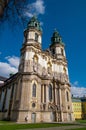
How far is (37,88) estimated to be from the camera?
3884 centimetres

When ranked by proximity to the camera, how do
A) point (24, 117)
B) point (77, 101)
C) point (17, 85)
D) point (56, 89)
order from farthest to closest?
point (77, 101), point (56, 89), point (17, 85), point (24, 117)

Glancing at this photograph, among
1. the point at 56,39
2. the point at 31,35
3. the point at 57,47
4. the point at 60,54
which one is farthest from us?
the point at 56,39

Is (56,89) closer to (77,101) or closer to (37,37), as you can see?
(37,37)

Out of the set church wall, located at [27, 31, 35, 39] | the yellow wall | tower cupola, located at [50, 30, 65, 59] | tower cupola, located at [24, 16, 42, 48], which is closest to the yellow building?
the yellow wall

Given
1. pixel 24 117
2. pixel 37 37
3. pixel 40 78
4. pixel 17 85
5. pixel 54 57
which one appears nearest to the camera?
pixel 24 117

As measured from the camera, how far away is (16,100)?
36375 millimetres

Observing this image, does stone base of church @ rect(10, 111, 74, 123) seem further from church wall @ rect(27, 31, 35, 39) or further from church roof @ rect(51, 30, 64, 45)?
church roof @ rect(51, 30, 64, 45)

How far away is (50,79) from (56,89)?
4.35m

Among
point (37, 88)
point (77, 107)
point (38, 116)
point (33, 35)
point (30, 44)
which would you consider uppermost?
point (33, 35)

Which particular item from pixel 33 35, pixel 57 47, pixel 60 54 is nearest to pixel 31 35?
pixel 33 35

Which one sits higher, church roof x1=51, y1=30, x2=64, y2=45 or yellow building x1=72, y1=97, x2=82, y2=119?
church roof x1=51, y1=30, x2=64, y2=45

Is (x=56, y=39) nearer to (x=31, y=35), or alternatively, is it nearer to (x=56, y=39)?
(x=56, y=39)

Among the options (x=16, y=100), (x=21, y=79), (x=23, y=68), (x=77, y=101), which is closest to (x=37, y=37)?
(x=23, y=68)

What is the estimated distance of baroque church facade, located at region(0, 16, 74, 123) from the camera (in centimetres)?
3538
